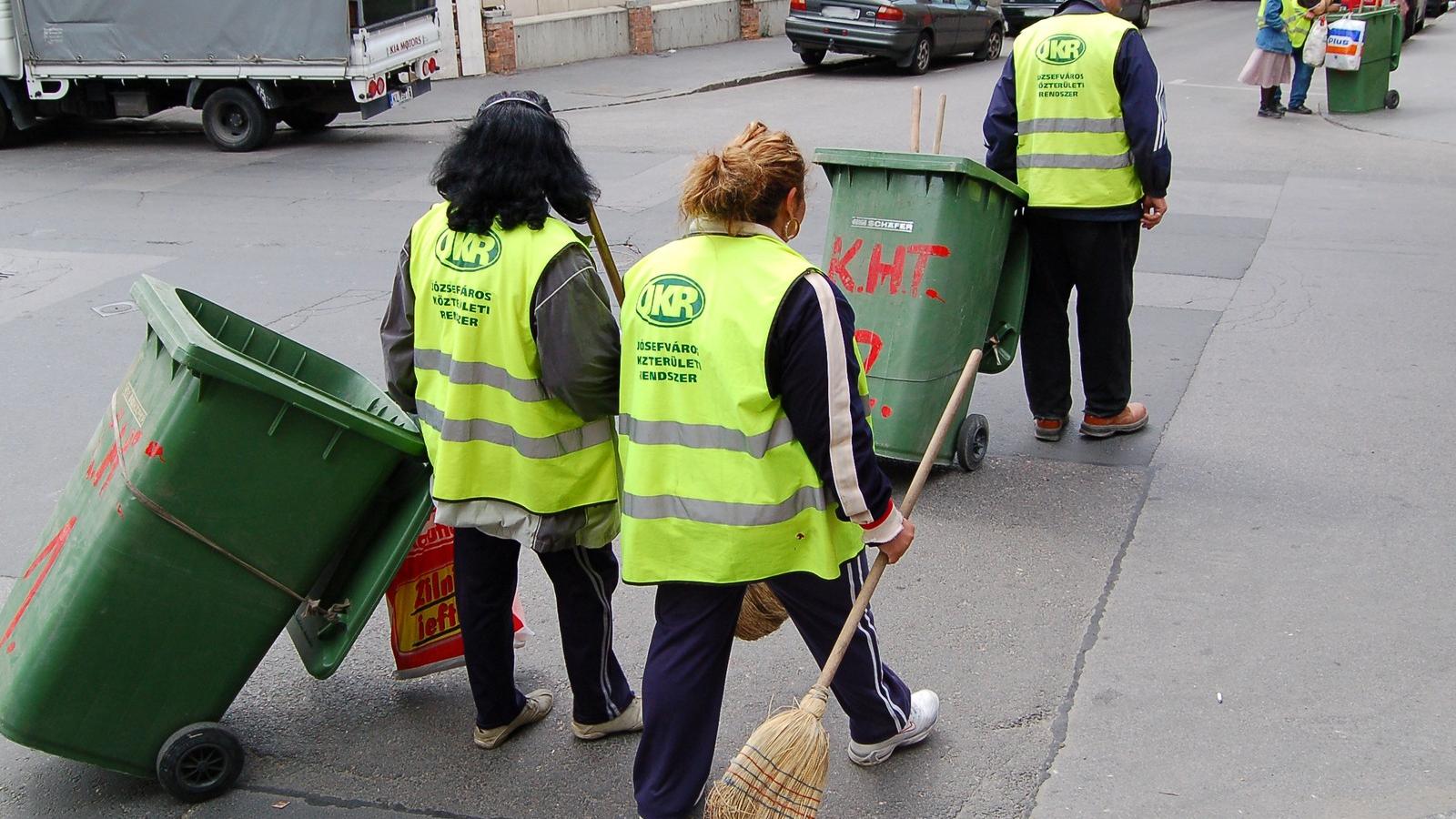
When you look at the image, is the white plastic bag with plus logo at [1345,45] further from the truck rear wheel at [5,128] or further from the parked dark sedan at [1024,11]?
the truck rear wheel at [5,128]

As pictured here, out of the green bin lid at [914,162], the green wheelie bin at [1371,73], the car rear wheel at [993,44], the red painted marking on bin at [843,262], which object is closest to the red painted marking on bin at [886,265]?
the red painted marking on bin at [843,262]

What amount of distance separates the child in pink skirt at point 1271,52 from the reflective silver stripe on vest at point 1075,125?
9611 mm

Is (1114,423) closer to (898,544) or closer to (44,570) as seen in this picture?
(898,544)

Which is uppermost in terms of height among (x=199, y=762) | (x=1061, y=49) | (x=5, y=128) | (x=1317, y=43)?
(x=1061, y=49)

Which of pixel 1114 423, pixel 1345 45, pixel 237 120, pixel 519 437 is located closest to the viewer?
pixel 519 437

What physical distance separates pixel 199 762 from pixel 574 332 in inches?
55.8

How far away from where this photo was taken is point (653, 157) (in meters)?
12.4

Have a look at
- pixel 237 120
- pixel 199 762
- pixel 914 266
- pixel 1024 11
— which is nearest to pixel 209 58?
pixel 237 120

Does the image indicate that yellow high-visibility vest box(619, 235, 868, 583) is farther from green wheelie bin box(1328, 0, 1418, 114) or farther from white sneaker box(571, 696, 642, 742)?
green wheelie bin box(1328, 0, 1418, 114)

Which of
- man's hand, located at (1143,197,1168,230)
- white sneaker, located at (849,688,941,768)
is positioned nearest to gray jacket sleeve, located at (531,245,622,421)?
white sneaker, located at (849,688,941,768)

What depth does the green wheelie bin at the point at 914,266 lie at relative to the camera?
5078mm

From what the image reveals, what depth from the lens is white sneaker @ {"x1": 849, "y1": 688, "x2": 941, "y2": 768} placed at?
350 centimetres

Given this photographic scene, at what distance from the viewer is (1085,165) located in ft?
17.3

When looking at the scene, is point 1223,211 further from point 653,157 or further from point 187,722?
point 187,722
